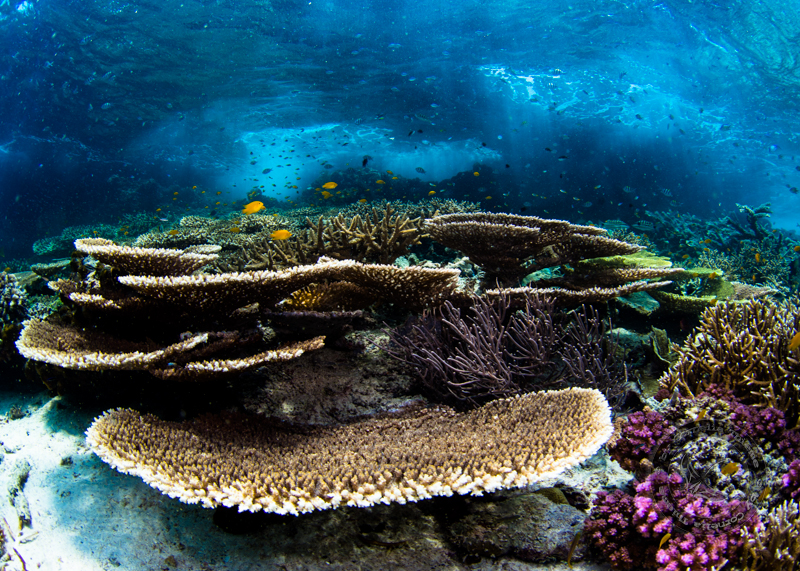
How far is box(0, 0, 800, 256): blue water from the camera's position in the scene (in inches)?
776

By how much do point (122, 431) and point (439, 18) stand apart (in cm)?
2408

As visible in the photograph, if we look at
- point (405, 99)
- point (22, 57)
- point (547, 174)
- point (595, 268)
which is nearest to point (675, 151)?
point (547, 174)

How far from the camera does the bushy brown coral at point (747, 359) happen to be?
2.62 metres

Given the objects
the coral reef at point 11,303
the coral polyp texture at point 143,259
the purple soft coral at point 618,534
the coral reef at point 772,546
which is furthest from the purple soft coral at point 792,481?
the coral reef at point 11,303

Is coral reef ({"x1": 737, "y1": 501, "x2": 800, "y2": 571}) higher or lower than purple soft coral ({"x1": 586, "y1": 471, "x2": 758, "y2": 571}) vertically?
higher

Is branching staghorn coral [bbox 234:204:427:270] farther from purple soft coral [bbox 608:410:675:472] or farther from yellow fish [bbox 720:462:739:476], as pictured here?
yellow fish [bbox 720:462:739:476]

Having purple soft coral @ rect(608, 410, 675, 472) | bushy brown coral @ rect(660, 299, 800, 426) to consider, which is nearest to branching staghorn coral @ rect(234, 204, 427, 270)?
purple soft coral @ rect(608, 410, 675, 472)

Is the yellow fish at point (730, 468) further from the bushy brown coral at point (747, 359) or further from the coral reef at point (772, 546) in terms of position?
the bushy brown coral at point (747, 359)

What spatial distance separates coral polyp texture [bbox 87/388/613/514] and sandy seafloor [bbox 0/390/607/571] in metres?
0.47

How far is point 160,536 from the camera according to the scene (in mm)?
2170

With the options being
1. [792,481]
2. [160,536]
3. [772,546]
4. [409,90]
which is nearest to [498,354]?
[772,546]

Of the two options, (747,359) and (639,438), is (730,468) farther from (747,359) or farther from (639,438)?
(747,359)

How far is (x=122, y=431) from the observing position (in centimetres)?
216

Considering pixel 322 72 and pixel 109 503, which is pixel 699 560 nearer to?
pixel 109 503
